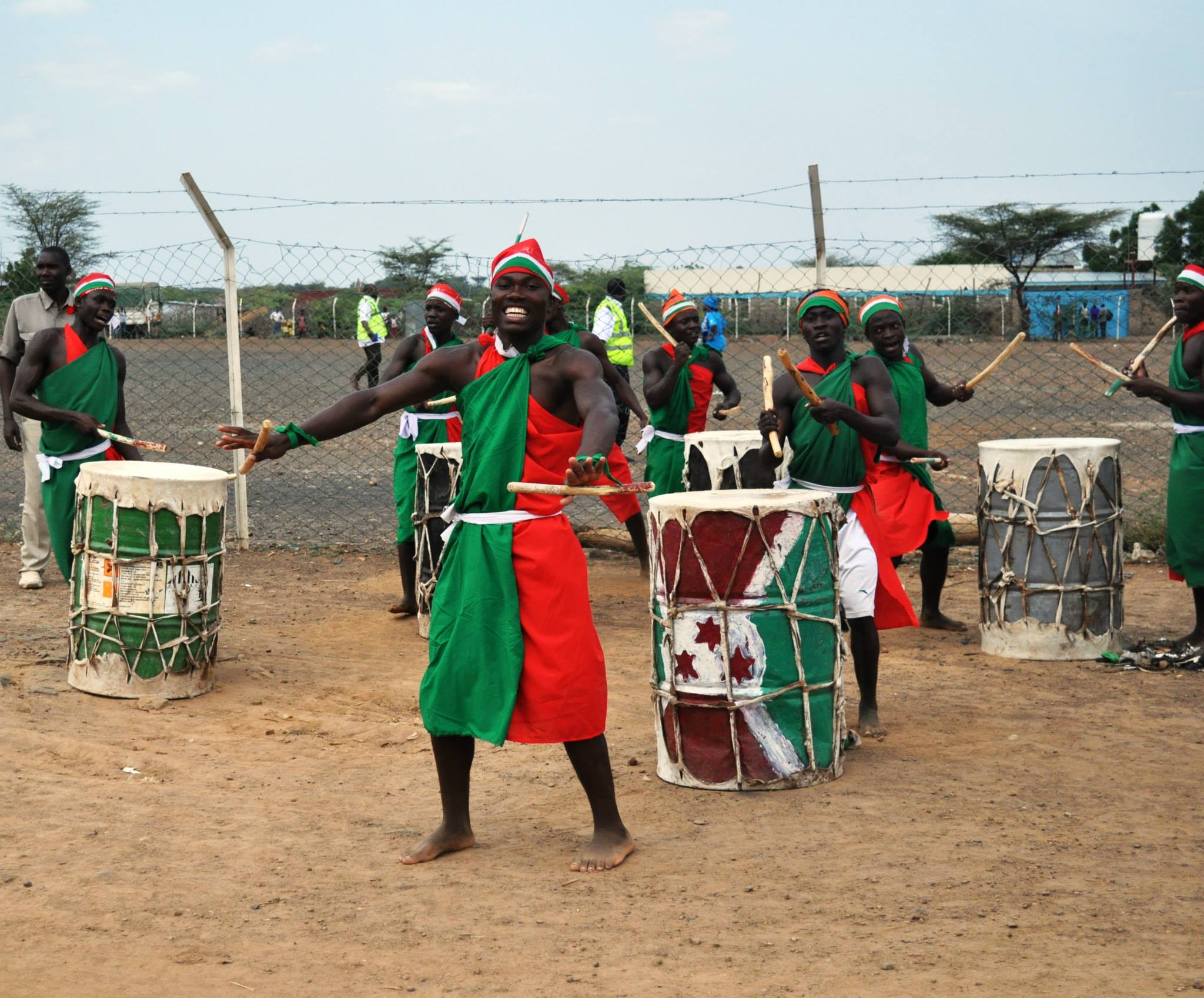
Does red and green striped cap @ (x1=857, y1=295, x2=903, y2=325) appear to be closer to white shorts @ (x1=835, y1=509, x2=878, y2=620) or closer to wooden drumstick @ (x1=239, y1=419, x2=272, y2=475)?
white shorts @ (x1=835, y1=509, x2=878, y2=620)

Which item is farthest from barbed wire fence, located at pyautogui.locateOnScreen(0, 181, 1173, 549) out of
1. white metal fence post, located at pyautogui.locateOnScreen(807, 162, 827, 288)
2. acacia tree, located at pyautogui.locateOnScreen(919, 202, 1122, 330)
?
acacia tree, located at pyautogui.locateOnScreen(919, 202, 1122, 330)

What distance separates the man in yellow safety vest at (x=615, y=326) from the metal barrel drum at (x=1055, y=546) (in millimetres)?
5865

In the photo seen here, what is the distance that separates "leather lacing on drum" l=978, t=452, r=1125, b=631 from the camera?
7.06m

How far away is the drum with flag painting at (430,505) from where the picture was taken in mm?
7637

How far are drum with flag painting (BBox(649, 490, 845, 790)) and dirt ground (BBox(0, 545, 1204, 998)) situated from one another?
138 mm

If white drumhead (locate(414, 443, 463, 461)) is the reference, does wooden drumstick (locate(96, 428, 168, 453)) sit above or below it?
above

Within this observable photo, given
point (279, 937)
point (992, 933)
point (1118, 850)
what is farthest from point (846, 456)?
point (279, 937)

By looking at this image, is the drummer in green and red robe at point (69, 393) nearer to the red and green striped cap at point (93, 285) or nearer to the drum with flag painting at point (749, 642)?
the red and green striped cap at point (93, 285)

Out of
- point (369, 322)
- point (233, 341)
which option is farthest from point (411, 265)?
point (369, 322)

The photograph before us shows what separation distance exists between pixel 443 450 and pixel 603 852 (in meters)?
3.73

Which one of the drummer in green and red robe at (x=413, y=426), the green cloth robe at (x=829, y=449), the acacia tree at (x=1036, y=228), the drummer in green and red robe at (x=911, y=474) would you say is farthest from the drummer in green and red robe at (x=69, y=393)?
the acacia tree at (x=1036, y=228)

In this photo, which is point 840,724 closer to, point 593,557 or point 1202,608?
point 1202,608

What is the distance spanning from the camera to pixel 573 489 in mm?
3707

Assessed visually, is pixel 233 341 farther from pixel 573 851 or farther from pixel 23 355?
pixel 573 851
